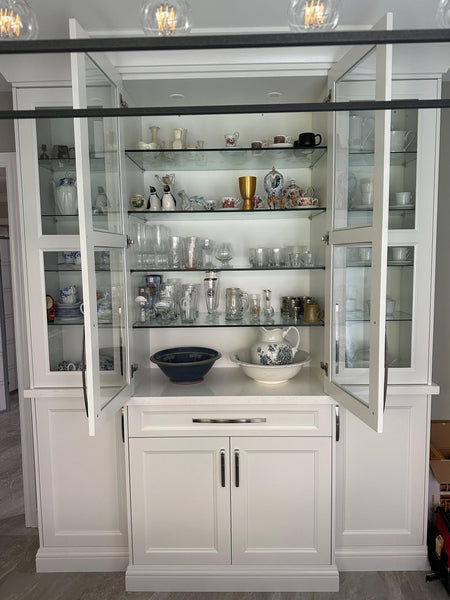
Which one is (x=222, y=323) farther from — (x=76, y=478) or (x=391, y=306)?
(x=76, y=478)

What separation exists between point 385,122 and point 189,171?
120 centimetres

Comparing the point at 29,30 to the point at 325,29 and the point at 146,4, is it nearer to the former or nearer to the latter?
the point at 146,4

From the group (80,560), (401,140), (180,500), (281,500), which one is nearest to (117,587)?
(80,560)

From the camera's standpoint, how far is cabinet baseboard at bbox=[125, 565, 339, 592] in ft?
6.79

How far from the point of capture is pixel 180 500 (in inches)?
81.4

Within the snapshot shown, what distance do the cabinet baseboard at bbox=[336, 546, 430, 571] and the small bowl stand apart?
3.72 ft

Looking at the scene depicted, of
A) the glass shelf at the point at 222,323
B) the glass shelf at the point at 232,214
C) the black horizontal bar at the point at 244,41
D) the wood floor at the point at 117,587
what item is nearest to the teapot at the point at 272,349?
the glass shelf at the point at 222,323

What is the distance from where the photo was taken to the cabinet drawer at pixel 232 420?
203cm

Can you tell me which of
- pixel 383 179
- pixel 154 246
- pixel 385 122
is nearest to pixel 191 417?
pixel 154 246

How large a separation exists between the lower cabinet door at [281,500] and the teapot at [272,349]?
14.8 inches

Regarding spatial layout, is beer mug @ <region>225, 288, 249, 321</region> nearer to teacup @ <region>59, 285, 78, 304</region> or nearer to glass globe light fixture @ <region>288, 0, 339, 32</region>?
teacup @ <region>59, 285, 78, 304</region>

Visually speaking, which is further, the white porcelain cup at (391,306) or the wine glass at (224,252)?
the wine glass at (224,252)

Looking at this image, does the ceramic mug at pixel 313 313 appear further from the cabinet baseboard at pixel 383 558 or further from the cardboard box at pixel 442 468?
the cabinet baseboard at pixel 383 558

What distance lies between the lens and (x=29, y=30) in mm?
808
